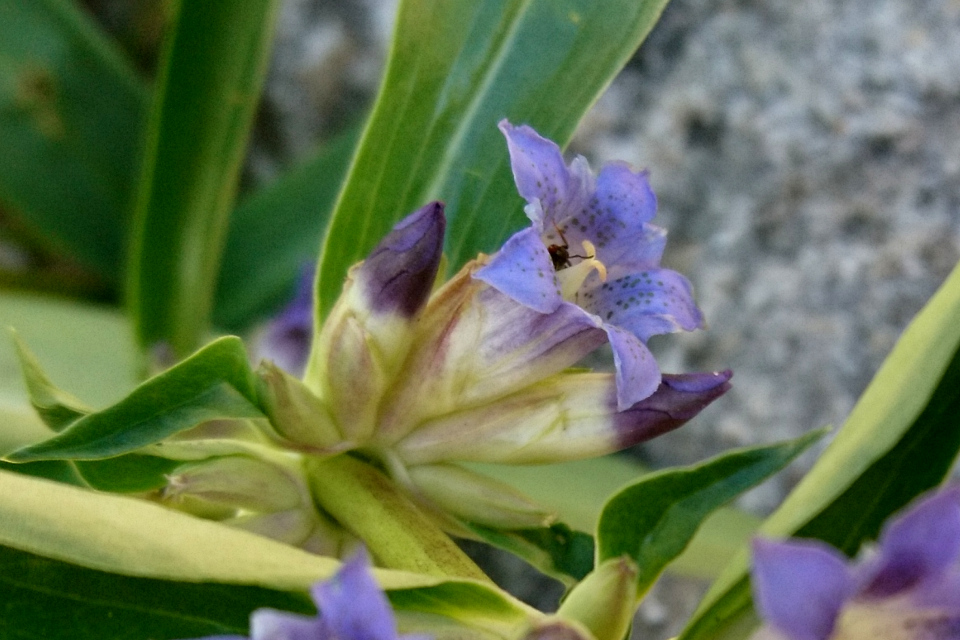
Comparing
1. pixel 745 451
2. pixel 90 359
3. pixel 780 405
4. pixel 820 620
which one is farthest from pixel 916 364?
pixel 90 359

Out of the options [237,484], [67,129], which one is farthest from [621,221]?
[67,129]

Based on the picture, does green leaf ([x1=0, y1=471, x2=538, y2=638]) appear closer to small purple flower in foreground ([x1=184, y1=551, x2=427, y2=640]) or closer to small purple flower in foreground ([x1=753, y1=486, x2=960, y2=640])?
small purple flower in foreground ([x1=184, y1=551, x2=427, y2=640])

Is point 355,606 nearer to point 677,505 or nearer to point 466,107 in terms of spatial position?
point 677,505

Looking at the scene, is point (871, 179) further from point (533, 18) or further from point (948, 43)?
point (533, 18)

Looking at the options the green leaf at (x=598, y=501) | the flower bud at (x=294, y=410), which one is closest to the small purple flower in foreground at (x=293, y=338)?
the green leaf at (x=598, y=501)

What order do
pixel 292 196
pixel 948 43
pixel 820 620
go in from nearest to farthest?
pixel 820 620
pixel 948 43
pixel 292 196

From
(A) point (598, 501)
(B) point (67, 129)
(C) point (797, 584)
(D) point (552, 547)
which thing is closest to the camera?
(C) point (797, 584)
